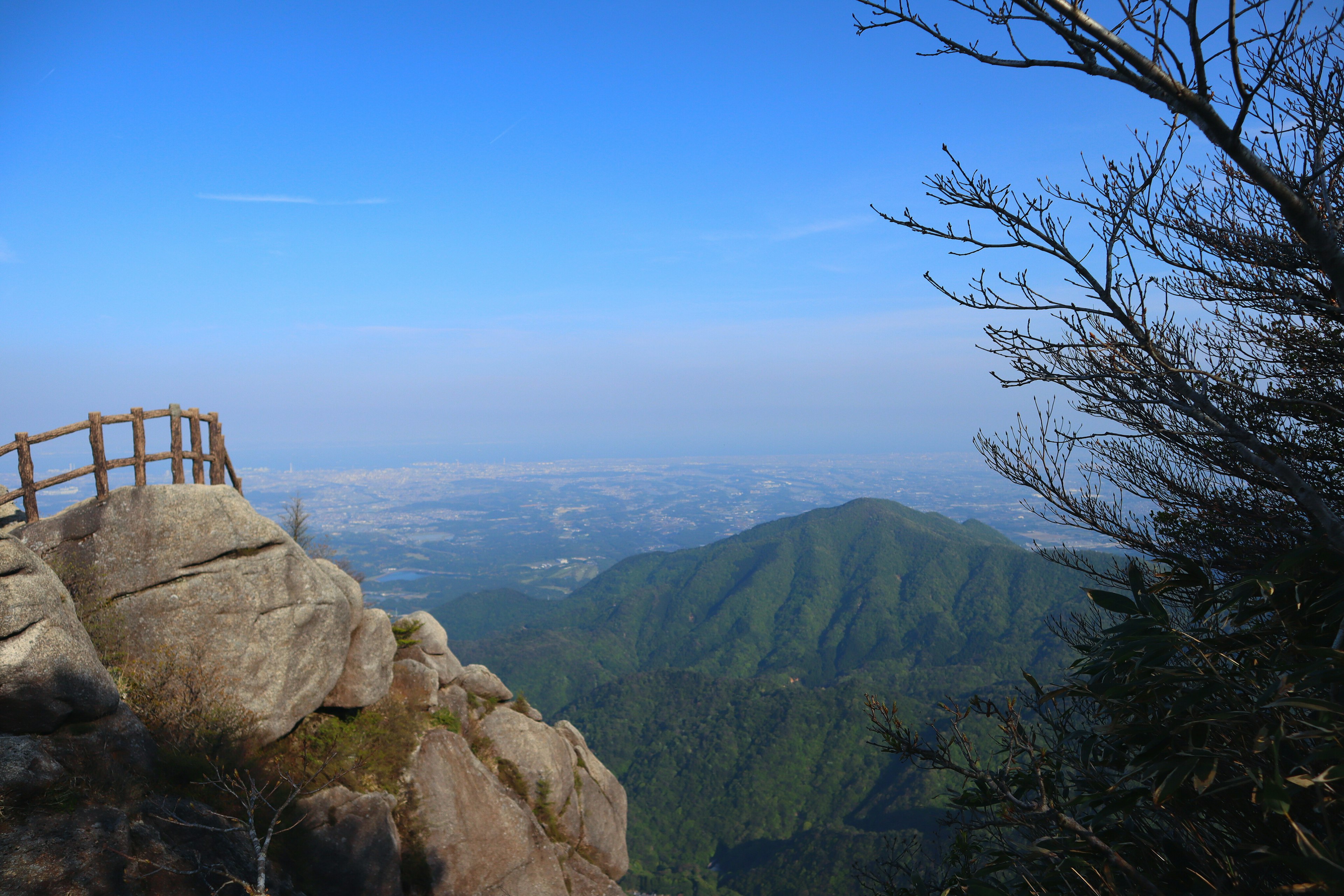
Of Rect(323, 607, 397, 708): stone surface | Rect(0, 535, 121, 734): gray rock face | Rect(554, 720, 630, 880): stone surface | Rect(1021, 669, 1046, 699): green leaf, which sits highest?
Rect(1021, 669, 1046, 699): green leaf

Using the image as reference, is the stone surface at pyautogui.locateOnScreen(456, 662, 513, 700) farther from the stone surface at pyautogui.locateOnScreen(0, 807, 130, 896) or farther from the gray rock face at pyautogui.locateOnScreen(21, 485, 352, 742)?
the stone surface at pyautogui.locateOnScreen(0, 807, 130, 896)

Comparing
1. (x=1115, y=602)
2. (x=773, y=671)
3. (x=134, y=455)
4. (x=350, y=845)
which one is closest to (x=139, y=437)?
(x=134, y=455)

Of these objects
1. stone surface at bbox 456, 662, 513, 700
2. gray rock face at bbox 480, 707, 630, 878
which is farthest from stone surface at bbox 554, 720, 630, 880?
stone surface at bbox 456, 662, 513, 700

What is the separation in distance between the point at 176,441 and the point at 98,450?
1.64m

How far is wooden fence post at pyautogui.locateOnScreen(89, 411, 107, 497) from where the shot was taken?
11977 millimetres

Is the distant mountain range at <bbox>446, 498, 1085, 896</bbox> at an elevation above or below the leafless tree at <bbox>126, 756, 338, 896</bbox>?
below

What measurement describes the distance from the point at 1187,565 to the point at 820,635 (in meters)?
176

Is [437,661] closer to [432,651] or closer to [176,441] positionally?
[432,651]

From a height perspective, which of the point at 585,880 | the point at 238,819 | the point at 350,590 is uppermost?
the point at 350,590

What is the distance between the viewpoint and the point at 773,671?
15262cm

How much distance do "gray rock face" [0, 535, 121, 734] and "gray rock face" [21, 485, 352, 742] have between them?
2.48 metres

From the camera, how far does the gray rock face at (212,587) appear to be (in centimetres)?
1220

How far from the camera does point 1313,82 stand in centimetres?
607

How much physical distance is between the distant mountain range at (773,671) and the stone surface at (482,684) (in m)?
30.0
